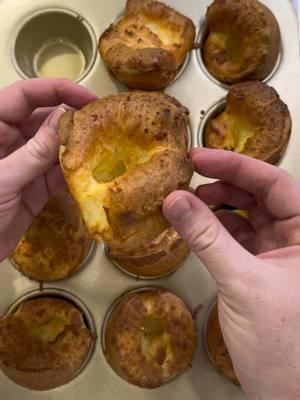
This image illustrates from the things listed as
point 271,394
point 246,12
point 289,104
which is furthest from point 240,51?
point 271,394

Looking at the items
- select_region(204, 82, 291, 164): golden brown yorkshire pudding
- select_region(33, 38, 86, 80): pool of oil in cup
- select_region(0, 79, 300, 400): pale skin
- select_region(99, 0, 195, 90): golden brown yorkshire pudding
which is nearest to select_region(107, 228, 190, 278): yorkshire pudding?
select_region(0, 79, 300, 400): pale skin

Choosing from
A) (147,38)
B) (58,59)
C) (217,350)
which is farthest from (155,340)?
(58,59)

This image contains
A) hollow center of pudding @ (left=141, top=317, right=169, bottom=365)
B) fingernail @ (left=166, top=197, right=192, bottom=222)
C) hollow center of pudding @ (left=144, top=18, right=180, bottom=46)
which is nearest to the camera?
fingernail @ (left=166, top=197, right=192, bottom=222)

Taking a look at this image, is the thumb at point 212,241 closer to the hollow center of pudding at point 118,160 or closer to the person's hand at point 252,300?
the person's hand at point 252,300

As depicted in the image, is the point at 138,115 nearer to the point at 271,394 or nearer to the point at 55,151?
the point at 55,151

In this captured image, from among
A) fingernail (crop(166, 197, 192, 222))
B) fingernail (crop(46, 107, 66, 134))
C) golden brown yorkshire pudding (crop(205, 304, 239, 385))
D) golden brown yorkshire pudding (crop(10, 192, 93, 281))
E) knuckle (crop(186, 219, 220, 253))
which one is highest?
fingernail (crop(46, 107, 66, 134))

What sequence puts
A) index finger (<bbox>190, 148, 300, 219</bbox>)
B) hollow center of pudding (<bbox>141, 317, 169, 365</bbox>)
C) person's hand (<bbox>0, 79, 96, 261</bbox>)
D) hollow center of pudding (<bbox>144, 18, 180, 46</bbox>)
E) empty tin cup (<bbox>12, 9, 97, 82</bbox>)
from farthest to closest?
empty tin cup (<bbox>12, 9, 97, 82</bbox>)
hollow center of pudding (<bbox>144, 18, 180, 46</bbox>)
hollow center of pudding (<bbox>141, 317, 169, 365</bbox>)
person's hand (<bbox>0, 79, 96, 261</bbox>)
index finger (<bbox>190, 148, 300, 219</bbox>)

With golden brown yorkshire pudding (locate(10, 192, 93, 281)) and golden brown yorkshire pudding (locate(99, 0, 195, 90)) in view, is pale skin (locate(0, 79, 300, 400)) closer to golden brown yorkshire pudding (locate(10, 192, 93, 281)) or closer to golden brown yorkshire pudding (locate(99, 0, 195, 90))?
golden brown yorkshire pudding (locate(10, 192, 93, 281))
